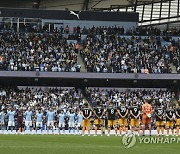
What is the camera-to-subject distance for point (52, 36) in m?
47.8

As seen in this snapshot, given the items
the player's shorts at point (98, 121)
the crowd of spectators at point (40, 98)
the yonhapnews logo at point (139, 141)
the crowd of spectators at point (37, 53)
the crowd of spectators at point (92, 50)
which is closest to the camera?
the yonhapnews logo at point (139, 141)

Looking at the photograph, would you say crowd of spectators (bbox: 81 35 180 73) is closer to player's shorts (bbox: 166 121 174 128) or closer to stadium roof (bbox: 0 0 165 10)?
stadium roof (bbox: 0 0 165 10)

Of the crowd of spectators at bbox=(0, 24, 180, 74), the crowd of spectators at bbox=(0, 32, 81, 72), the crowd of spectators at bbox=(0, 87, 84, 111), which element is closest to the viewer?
the crowd of spectators at bbox=(0, 87, 84, 111)

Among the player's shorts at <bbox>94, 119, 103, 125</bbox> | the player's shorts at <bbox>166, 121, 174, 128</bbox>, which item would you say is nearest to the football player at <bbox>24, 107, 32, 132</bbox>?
the player's shorts at <bbox>94, 119, 103, 125</bbox>

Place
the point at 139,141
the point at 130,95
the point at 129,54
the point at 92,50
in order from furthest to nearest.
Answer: the point at 92,50, the point at 129,54, the point at 130,95, the point at 139,141

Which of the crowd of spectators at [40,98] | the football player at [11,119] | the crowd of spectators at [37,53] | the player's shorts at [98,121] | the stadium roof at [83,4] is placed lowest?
the football player at [11,119]

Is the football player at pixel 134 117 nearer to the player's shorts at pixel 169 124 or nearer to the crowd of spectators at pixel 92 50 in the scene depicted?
the player's shorts at pixel 169 124

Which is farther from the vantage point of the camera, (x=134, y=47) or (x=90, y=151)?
(x=134, y=47)

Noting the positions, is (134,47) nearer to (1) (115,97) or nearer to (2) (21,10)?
(1) (115,97)

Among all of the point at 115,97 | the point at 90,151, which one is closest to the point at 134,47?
the point at 115,97

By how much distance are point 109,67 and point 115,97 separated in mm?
2767

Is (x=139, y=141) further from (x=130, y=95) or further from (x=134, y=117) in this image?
(x=130, y=95)

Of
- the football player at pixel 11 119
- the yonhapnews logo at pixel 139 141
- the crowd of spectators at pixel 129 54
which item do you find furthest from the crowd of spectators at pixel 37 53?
the yonhapnews logo at pixel 139 141

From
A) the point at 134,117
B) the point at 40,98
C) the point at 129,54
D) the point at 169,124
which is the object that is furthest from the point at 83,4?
the point at 169,124
